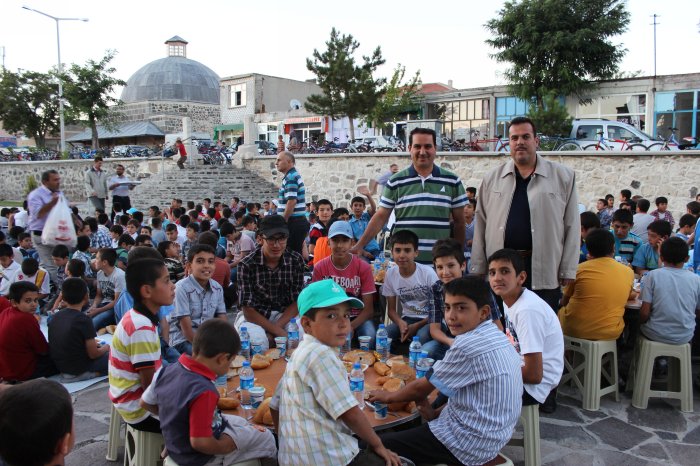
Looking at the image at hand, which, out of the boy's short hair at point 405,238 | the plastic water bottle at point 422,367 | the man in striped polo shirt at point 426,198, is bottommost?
the plastic water bottle at point 422,367

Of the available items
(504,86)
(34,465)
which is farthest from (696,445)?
(504,86)

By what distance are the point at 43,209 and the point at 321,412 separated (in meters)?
7.13

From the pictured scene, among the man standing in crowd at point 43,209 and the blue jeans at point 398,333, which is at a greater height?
the man standing in crowd at point 43,209

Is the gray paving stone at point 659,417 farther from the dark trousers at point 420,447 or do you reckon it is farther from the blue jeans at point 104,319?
the blue jeans at point 104,319

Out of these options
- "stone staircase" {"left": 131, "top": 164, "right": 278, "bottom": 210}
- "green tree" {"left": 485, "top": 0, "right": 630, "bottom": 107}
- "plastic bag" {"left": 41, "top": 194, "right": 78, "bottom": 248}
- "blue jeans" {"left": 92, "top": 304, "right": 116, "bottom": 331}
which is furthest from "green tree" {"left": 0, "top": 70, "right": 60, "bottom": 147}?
"blue jeans" {"left": 92, "top": 304, "right": 116, "bottom": 331}

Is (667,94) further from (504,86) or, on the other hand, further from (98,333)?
(98,333)

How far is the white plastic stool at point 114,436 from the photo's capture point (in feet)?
11.6

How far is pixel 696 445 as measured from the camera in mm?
3736

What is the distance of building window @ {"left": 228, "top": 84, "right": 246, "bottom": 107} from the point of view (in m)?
40.1

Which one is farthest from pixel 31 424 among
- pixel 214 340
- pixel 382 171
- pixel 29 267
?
pixel 382 171

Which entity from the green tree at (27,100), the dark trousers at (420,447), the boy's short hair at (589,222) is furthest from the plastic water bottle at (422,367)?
the green tree at (27,100)

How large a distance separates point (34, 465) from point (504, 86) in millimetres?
27821

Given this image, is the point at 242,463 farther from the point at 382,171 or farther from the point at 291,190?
the point at 382,171

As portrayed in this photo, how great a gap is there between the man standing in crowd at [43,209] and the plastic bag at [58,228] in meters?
0.25
